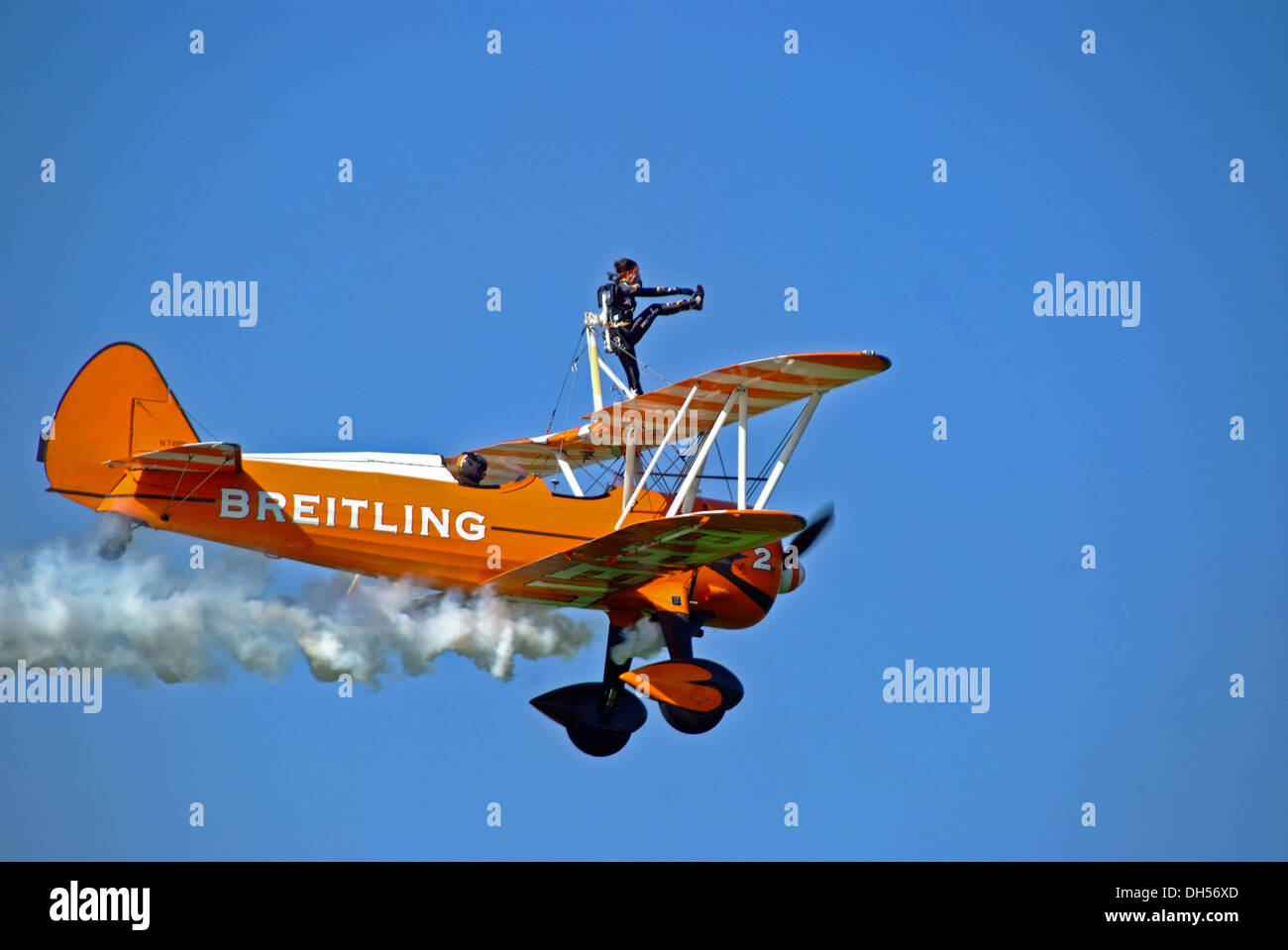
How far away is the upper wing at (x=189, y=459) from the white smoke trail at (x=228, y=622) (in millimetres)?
909

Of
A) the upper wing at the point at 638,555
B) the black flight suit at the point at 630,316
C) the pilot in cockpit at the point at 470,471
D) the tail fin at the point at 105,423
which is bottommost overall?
the upper wing at the point at 638,555

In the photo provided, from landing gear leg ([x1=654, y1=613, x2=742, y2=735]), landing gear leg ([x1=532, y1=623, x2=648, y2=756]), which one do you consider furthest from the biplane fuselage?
landing gear leg ([x1=654, y1=613, x2=742, y2=735])

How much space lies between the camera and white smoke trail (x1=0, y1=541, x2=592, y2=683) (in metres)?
21.3

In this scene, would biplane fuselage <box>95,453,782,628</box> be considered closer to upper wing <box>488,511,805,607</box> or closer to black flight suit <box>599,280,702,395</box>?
upper wing <box>488,511,805,607</box>

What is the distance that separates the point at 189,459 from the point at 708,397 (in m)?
5.32

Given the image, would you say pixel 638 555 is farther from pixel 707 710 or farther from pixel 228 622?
pixel 228 622

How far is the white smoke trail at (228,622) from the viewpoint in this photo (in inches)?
837

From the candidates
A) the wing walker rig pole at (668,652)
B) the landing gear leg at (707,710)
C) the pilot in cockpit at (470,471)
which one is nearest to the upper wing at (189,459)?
the pilot in cockpit at (470,471)

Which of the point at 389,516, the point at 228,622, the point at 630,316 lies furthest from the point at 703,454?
the point at 228,622

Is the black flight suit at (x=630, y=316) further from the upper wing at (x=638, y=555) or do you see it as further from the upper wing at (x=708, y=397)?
the upper wing at (x=638, y=555)

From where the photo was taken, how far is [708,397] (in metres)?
23.0

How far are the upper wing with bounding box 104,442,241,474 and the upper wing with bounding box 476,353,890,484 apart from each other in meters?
2.70
